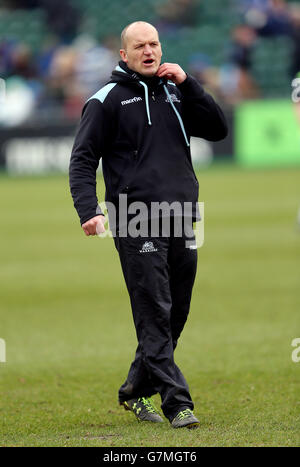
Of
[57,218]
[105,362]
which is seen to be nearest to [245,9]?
[57,218]

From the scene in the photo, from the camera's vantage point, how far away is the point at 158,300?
228 inches

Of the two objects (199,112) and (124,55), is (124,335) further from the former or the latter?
(124,55)

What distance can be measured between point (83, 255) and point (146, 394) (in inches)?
337

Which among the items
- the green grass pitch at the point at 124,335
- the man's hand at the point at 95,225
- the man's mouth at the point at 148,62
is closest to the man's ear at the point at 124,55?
the man's mouth at the point at 148,62

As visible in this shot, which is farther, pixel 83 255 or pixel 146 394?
pixel 83 255

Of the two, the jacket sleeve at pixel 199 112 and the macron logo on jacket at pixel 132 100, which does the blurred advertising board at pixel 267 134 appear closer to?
the jacket sleeve at pixel 199 112

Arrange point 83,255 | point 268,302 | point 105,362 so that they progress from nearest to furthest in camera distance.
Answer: point 105,362 < point 268,302 < point 83,255

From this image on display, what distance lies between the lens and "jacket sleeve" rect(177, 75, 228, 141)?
19.0 feet

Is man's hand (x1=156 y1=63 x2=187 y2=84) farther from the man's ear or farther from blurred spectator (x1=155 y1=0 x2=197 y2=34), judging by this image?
blurred spectator (x1=155 y1=0 x2=197 y2=34)

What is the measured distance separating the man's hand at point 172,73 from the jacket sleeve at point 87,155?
1.33ft

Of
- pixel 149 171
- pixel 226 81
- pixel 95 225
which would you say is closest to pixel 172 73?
pixel 149 171

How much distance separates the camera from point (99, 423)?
603cm

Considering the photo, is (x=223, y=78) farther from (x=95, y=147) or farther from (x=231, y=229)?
(x=95, y=147)

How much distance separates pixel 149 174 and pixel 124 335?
3814 mm
